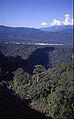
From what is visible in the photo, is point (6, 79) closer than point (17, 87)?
No

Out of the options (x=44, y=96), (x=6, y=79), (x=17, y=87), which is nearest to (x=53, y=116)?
(x=44, y=96)

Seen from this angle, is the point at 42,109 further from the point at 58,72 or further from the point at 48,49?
the point at 48,49

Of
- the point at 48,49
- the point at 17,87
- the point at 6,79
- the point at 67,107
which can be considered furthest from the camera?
the point at 48,49

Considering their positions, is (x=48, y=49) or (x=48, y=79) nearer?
(x=48, y=79)

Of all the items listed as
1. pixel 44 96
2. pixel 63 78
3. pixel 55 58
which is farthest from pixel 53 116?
pixel 55 58

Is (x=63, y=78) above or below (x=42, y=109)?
above

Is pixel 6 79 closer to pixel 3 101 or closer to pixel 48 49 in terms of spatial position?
pixel 3 101

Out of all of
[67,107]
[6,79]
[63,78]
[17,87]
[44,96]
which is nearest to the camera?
[67,107]

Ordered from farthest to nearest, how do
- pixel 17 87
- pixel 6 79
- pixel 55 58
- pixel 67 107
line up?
pixel 55 58
pixel 6 79
pixel 17 87
pixel 67 107

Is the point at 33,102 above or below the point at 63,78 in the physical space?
below
